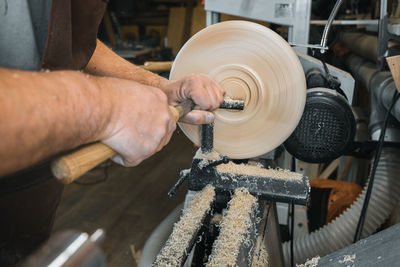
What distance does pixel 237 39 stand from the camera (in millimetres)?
1069

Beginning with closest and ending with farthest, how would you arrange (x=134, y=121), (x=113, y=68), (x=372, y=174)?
(x=134, y=121)
(x=113, y=68)
(x=372, y=174)

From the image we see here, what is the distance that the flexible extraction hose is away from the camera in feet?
4.96

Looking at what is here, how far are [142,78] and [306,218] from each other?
143 centimetres

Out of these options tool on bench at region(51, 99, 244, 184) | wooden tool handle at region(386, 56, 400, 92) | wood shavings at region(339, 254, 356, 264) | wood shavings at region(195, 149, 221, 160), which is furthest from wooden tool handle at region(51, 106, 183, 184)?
wooden tool handle at region(386, 56, 400, 92)

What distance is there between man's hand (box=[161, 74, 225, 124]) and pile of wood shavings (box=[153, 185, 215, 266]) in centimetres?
22

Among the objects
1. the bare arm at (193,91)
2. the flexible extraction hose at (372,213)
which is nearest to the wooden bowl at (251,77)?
the bare arm at (193,91)

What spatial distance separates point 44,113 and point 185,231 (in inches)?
19.1

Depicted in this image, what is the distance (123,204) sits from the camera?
8.89ft

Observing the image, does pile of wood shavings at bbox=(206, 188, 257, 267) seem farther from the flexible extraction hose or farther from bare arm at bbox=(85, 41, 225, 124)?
the flexible extraction hose

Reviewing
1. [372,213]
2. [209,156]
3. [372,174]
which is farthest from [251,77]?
[372,213]

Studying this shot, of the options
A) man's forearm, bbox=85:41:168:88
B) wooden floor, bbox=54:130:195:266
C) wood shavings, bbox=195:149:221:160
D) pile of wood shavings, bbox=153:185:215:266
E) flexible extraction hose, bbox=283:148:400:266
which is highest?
man's forearm, bbox=85:41:168:88

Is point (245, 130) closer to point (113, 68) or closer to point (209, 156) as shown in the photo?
point (209, 156)

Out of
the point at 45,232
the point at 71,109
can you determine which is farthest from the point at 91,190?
the point at 71,109

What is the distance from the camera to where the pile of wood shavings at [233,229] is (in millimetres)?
742
